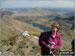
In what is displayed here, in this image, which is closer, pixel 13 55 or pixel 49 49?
pixel 49 49

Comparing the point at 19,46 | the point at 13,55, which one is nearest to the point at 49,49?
the point at 13,55

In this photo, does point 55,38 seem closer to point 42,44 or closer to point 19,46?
point 42,44

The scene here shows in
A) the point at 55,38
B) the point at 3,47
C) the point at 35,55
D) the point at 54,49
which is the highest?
the point at 55,38

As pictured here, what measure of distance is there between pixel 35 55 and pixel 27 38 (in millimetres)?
1463

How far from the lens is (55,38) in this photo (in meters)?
4.04

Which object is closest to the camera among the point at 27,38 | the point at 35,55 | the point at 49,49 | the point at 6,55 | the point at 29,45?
the point at 49,49

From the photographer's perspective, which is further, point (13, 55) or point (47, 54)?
point (13, 55)

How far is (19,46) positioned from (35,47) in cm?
90

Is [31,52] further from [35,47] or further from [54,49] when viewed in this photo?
[54,49]

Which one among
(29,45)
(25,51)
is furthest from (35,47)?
(25,51)

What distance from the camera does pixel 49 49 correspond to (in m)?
4.01

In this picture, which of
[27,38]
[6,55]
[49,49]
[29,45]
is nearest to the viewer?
[49,49]

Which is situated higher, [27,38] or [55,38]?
[55,38]

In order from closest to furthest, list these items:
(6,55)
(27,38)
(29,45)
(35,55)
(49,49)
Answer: (49,49) < (6,55) < (35,55) < (29,45) < (27,38)
